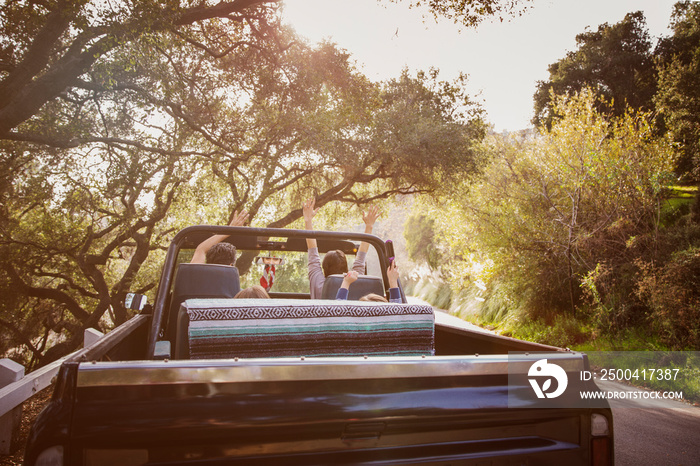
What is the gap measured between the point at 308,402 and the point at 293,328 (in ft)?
1.67

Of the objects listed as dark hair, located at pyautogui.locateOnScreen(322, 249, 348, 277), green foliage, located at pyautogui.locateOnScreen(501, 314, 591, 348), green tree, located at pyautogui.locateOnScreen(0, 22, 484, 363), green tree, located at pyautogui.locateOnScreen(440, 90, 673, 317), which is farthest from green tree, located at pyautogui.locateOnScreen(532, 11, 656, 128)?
dark hair, located at pyautogui.locateOnScreen(322, 249, 348, 277)

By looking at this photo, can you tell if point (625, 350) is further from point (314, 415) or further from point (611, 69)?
point (611, 69)

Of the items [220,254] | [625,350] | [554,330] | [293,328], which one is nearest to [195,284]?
[220,254]

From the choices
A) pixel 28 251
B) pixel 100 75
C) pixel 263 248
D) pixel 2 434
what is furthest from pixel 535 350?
pixel 28 251

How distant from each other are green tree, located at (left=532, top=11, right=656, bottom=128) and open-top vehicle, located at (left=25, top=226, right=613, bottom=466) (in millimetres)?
27684

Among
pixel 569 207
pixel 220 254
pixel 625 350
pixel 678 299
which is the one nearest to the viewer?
pixel 220 254

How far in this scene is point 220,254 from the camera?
4.67 meters

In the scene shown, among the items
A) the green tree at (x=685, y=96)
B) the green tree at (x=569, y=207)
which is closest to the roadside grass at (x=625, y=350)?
the green tree at (x=569, y=207)

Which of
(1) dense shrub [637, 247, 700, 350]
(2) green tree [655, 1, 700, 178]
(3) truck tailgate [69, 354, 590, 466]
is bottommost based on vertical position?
(1) dense shrub [637, 247, 700, 350]

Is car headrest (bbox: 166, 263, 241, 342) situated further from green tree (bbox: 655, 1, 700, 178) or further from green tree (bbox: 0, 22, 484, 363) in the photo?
green tree (bbox: 655, 1, 700, 178)

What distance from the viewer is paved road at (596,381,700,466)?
5.29m

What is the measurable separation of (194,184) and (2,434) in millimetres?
10676

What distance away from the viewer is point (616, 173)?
1162cm

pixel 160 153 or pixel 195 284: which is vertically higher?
pixel 160 153
